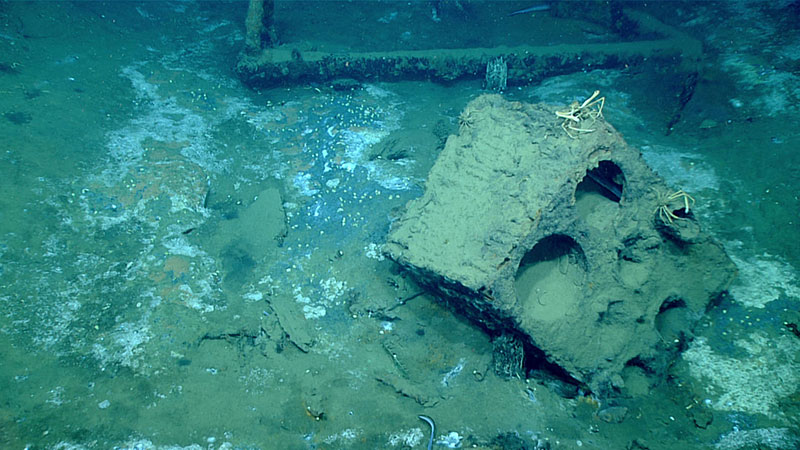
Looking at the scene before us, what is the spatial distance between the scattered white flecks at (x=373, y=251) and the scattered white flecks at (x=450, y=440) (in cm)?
222

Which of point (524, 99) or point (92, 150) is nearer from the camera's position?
point (92, 150)

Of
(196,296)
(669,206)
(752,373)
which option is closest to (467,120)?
(669,206)

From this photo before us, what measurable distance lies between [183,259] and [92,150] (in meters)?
2.41

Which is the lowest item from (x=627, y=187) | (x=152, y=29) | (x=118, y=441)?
(x=118, y=441)

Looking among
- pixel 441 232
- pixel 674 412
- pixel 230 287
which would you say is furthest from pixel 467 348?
pixel 230 287

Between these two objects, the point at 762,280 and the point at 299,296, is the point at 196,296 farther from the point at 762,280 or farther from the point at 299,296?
the point at 762,280

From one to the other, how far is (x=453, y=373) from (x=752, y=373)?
271cm

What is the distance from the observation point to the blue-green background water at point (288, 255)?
10.6ft

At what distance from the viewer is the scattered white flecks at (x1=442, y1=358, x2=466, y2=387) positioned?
3.69m

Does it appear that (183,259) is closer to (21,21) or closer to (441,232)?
(441,232)

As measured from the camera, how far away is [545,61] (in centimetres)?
788

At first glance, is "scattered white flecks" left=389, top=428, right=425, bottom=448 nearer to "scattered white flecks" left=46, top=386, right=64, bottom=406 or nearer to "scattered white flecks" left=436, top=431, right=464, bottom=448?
"scattered white flecks" left=436, top=431, right=464, bottom=448

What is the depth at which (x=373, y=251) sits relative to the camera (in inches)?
194

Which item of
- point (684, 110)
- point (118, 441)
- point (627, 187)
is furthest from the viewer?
point (684, 110)
